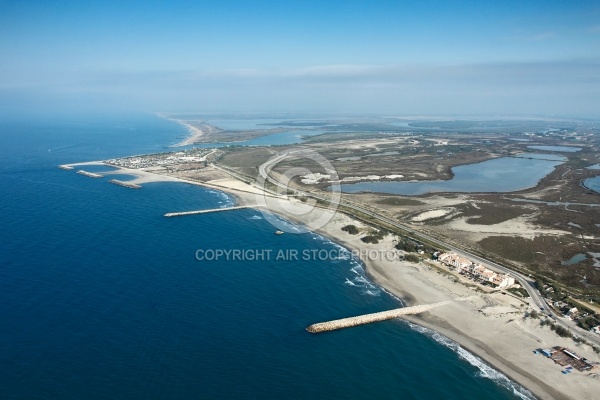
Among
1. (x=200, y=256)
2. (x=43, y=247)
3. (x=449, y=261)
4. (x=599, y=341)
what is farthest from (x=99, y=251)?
(x=599, y=341)

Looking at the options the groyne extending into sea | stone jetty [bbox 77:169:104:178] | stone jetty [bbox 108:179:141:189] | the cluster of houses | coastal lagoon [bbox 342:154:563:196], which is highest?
stone jetty [bbox 77:169:104:178]

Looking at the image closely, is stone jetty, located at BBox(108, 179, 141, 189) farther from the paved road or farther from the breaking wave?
the breaking wave

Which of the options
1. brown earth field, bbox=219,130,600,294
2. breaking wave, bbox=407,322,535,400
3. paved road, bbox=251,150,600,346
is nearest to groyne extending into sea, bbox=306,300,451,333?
breaking wave, bbox=407,322,535,400

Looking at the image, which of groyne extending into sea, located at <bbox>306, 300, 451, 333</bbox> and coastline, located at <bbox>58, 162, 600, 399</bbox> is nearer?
coastline, located at <bbox>58, 162, 600, 399</bbox>

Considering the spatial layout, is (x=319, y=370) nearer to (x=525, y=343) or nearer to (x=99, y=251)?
(x=525, y=343)

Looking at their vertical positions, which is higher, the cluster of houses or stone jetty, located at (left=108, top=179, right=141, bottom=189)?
stone jetty, located at (left=108, top=179, right=141, bottom=189)

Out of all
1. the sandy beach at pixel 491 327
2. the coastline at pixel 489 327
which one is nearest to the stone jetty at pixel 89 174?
the coastline at pixel 489 327

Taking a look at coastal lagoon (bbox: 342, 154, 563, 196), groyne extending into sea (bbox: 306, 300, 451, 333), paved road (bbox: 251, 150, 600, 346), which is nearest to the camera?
groyne extending into sea (bbox: 306, 300, 451, 333)
